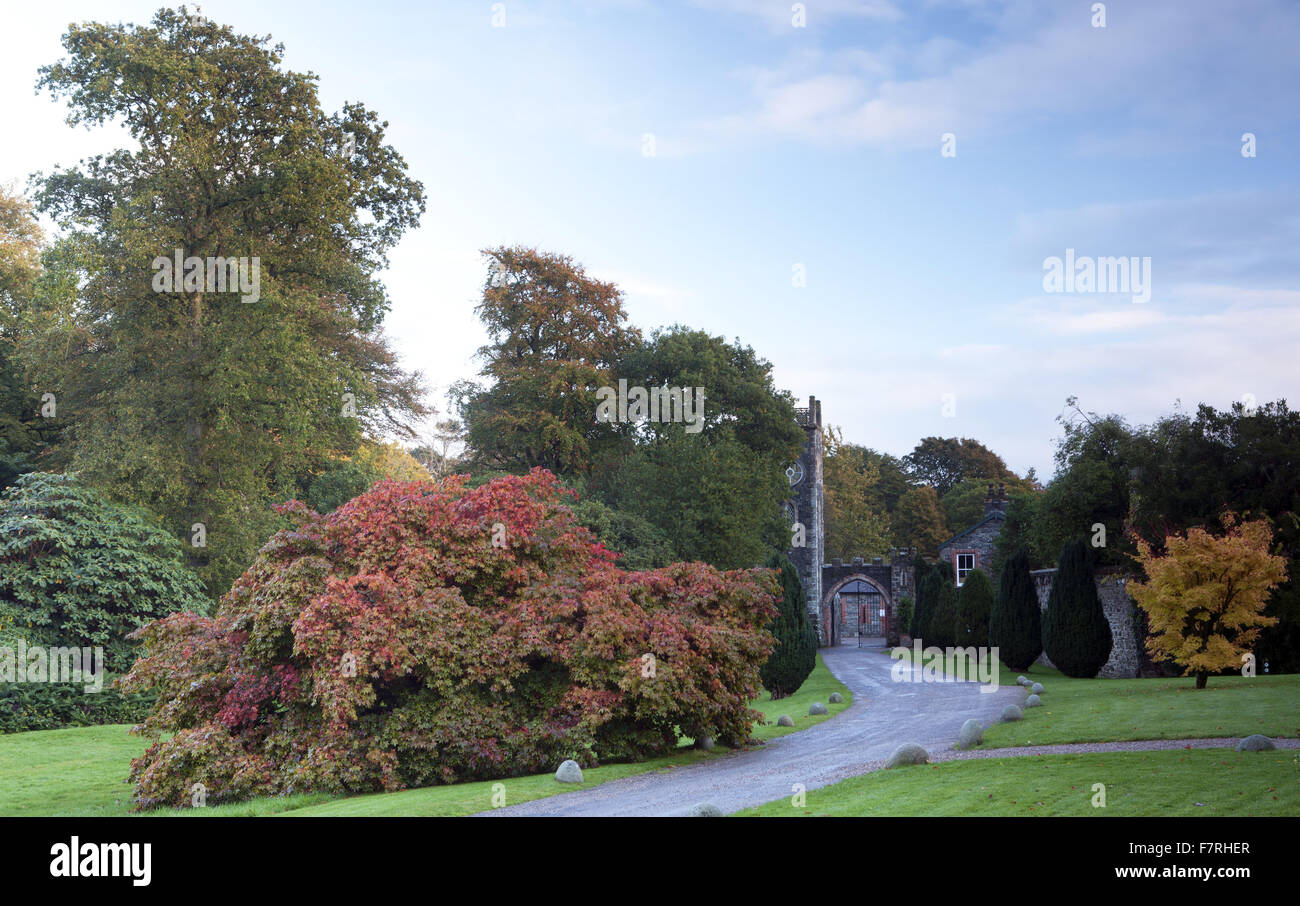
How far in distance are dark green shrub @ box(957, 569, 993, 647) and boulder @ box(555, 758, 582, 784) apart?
26.9 metres

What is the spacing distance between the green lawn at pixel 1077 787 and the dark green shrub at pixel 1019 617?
739 inches

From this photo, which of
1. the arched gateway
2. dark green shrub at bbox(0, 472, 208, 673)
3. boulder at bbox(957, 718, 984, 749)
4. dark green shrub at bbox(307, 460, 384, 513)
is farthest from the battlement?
boulder at bbox(957, 718, 984, 749)

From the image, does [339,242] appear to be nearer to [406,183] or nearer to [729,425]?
[406,183]

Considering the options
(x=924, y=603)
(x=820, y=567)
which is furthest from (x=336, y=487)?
(x=820, y=567)

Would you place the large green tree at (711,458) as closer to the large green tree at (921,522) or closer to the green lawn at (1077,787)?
the green lawn at (1077,787)

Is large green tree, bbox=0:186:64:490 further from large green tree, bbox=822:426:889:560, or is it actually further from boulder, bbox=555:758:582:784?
large green tree, bbox=822:426:889:560

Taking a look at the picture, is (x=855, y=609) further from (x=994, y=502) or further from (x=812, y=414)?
(x=812, y=414)

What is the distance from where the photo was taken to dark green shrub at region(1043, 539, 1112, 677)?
95.7 feet

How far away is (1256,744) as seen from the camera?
44.7 feet

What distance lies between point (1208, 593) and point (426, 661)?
15.9m

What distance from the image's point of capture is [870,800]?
460 inches

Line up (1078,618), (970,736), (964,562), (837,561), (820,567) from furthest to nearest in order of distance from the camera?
(837,561) < (820,567) < (964,562) < (1078,618) < (970,736)

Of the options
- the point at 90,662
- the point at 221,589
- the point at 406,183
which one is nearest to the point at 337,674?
the point at 90,662
